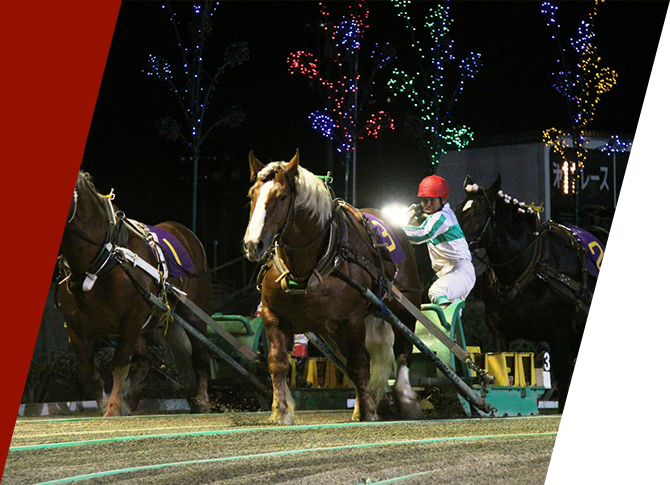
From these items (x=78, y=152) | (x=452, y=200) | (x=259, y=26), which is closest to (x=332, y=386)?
(x=78, y=152)

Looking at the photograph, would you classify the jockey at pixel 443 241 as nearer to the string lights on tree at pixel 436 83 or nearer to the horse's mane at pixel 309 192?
the horse's mane at pixel 309 192

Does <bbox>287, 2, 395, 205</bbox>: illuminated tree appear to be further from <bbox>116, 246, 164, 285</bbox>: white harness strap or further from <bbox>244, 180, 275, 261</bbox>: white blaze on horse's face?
<bbox>244, 180, 275, 261</bbox>: white blaze on horse's face

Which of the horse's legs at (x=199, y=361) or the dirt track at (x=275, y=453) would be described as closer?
the dirt track at (x=275, y=453)

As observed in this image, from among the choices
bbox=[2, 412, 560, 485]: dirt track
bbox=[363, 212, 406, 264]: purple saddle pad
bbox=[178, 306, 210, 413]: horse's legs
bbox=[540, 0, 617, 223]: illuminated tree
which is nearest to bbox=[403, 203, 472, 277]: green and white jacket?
bbox=[363, 212, 406, 264]: purple saddle pad

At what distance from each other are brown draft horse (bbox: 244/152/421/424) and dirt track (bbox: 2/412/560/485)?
1.28 ft

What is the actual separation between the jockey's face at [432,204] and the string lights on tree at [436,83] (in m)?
6.81

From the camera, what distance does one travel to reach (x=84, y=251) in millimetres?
6512

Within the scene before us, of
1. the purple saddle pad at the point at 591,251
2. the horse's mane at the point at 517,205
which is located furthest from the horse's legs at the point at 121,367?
the purple saddle pad at the point at 591,251

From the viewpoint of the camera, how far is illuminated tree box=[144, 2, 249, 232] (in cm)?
1077

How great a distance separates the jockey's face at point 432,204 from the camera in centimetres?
720

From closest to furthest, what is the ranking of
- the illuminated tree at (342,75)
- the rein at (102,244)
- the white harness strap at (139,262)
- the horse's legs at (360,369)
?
the horse's legs at (360,369), the rein at (102,244), the white harness strap at (139,262), the illuminated tree at (342,75)

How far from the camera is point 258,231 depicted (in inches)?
201

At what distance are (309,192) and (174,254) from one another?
8.27 feet

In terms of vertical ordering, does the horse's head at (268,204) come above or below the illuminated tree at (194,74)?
below
